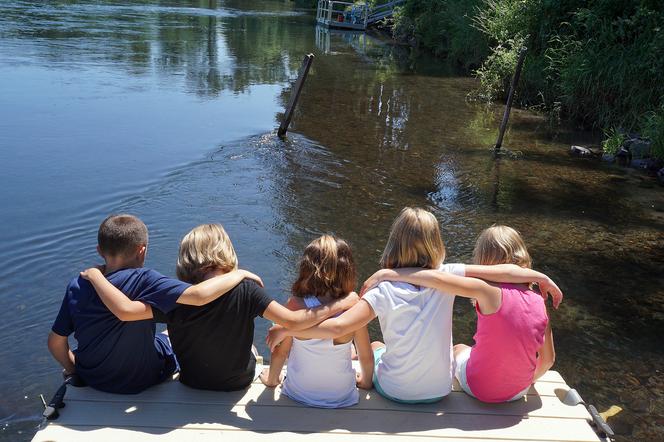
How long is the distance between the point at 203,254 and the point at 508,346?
1617mm

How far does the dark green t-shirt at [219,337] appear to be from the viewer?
10.8 feet

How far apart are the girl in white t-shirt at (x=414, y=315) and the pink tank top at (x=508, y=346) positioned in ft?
0.45

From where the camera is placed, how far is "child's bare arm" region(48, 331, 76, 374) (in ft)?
11.2

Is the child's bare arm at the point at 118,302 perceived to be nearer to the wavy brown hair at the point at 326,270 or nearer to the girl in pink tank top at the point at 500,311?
the wavy brown hair at the point at 326,270

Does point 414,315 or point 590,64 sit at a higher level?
point 590,64

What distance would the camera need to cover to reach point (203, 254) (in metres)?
3.40

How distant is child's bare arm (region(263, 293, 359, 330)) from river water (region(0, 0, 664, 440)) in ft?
7.15

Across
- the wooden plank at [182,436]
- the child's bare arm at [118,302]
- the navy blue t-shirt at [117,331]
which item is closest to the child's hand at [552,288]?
the wooden plank at [182,436]

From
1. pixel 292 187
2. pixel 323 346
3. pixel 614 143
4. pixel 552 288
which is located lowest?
pixel 292 187

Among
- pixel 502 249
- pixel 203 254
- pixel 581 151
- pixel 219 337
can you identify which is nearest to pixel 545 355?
pixel 502 249

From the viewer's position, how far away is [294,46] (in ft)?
95.0

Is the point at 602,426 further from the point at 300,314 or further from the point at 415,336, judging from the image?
the point at 300,314

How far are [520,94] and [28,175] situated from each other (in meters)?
13.5

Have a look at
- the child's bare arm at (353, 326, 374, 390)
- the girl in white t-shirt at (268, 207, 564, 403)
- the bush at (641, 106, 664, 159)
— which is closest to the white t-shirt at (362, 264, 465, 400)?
the girl in white t-shirt at (268, 207, 564, 403)
